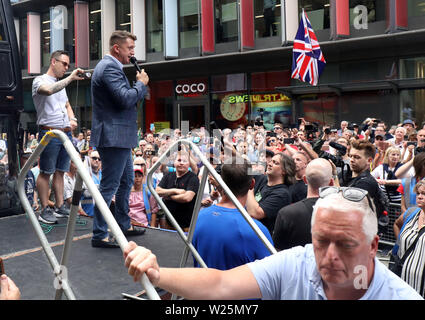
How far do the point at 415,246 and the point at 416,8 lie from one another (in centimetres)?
1321

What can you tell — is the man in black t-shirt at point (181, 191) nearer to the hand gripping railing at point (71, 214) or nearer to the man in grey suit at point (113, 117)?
the man in grey suit at point (113, 117)

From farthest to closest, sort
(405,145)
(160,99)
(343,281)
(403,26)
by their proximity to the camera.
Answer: (160,99) < (403,26) < (405,145) < (343,281)

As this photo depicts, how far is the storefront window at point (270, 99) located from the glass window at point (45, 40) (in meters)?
10.4

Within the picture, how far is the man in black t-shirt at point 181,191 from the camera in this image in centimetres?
531

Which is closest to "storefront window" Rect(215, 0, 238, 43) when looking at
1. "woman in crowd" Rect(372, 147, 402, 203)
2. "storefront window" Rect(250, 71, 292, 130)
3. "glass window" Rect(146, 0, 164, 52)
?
"storefront window" Rect(250, 71, 292, 130)

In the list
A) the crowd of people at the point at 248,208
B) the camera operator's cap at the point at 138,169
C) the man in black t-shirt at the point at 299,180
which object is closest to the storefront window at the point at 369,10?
the crowd of people at the point at 248,208

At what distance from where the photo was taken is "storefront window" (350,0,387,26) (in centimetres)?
1532

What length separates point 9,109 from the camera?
5.41 meters

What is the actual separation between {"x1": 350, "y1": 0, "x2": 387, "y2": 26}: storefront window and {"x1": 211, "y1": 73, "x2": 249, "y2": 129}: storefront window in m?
4.96

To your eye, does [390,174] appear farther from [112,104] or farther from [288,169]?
[112,104]
